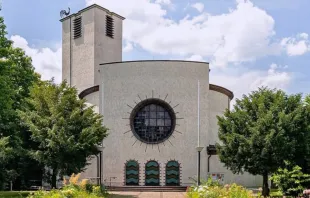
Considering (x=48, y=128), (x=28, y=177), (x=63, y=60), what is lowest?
(x=28, y=177)

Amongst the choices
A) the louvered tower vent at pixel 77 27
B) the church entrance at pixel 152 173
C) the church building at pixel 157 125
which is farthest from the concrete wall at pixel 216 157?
the louvered tower vent at pixel 77 27

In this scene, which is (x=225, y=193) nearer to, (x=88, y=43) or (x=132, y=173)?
(x=132, y=173)

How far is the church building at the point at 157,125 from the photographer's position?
3116 centimetres

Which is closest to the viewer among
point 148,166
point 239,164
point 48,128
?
point 48,128

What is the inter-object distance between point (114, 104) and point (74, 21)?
12.6 metres

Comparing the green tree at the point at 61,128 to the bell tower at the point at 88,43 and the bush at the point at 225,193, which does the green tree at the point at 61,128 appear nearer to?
the bush at the point at 225,193

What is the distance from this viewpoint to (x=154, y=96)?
31.7m

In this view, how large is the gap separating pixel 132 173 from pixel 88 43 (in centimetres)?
1438

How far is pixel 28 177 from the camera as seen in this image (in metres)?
29.2

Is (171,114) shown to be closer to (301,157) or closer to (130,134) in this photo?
(130,134)

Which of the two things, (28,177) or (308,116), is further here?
(28,177)

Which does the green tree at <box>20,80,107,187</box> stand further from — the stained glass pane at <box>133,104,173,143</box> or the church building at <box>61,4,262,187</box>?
the stained glass pane at <box>133,104,173,143</box>

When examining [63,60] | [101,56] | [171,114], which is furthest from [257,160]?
[63,60]

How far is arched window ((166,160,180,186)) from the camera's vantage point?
3095 centimetres
